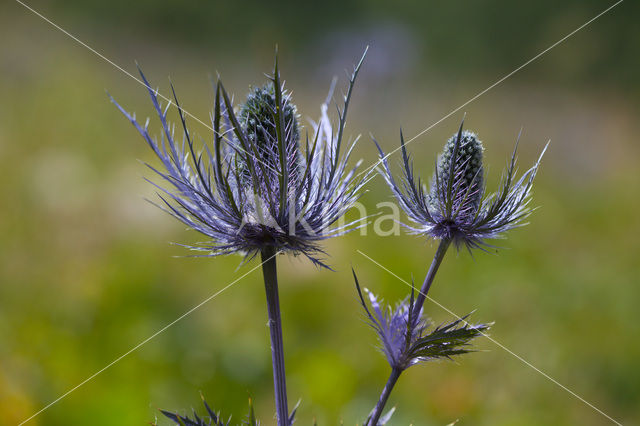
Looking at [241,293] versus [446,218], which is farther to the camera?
[241,293]

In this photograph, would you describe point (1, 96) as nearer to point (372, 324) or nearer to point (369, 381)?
point (369, 381)

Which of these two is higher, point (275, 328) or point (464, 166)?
point (464, 166)

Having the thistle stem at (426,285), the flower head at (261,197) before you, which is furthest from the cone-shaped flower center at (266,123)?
the thistle stem at (426,285)

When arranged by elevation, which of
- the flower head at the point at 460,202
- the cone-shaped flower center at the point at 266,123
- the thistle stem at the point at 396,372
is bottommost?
the thistle stem at the point at 396,372

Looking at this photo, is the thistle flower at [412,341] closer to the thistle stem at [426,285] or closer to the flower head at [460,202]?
the thistle stem at [426,285]

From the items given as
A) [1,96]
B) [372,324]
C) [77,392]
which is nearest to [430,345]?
[372,324]

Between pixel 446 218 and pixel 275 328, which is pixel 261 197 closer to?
pixel 275 328

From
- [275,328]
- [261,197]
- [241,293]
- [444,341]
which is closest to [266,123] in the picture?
[261,197]

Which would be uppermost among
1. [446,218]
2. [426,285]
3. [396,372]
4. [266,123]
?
[266,123]
